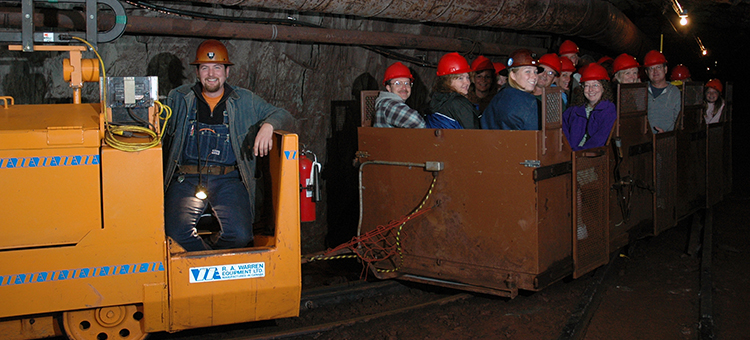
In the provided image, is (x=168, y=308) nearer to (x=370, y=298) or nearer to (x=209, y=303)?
(x=209, y=303)

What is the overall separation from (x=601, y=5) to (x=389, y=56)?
4.23 meters

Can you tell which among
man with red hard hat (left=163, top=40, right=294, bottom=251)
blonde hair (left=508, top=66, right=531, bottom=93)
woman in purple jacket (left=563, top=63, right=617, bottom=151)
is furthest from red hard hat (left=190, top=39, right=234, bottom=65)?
woman in purple jacket (left=563, top=63, right=617, bottom=151)

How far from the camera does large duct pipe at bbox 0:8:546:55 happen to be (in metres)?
5.02

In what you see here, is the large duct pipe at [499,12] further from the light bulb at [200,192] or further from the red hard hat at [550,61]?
the light bulb at [200,192]

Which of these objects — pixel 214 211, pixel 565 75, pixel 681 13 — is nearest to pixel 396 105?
pixel 214 211

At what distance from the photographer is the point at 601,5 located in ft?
33.5

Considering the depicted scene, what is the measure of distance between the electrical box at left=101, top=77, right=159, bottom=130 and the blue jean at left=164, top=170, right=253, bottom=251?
0.75m

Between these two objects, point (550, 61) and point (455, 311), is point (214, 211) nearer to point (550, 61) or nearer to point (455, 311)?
point (455, 311)

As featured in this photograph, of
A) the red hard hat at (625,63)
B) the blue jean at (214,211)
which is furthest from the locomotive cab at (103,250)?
the red hard hat at (625,63)

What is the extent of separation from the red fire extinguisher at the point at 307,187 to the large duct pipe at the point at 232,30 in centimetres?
155

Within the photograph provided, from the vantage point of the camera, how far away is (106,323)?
3791mm

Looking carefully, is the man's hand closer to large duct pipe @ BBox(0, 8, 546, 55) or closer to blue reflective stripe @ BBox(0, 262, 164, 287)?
blue reflective stripe @ BBox(0, 262, 164, 287)

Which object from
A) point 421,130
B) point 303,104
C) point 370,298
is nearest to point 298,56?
point 303,104

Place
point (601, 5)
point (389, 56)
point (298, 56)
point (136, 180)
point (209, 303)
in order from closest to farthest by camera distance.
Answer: point (136, 180) < point (209, 303) < point (298, 56) < point (389, 56) < point (601, 5)
